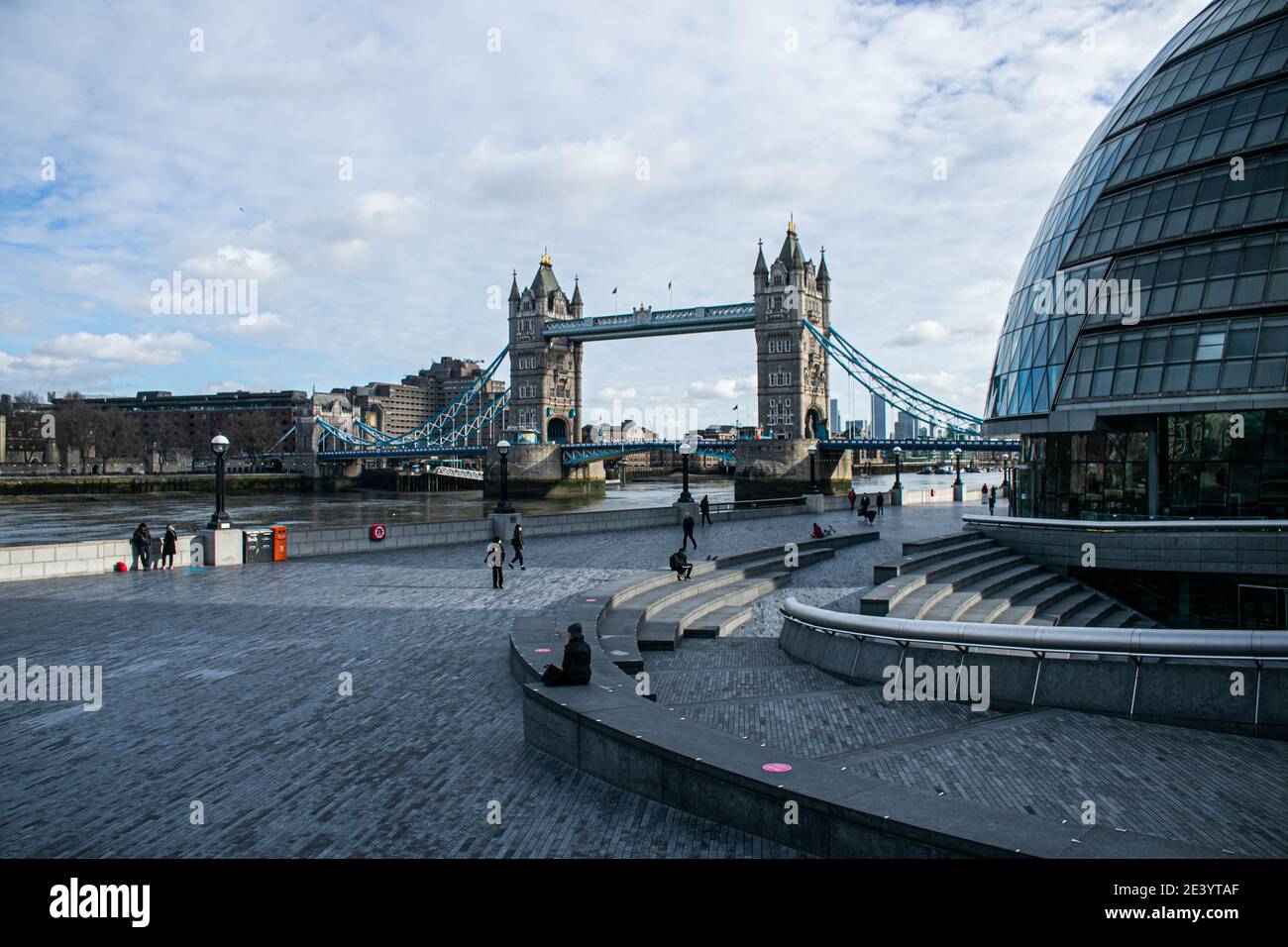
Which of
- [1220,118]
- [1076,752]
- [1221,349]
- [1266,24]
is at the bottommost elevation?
[1076,752]

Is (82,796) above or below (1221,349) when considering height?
below

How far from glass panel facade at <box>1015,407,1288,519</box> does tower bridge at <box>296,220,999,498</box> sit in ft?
155

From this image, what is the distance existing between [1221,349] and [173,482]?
10420 centimetres

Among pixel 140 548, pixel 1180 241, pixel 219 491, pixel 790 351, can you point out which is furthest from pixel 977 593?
pixel 790 351

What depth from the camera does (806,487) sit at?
86.0 m

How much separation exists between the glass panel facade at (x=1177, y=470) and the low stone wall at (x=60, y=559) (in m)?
25.0

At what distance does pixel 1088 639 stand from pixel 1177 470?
1574 centimetres

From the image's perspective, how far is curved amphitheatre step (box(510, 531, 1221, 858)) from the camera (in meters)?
5.19

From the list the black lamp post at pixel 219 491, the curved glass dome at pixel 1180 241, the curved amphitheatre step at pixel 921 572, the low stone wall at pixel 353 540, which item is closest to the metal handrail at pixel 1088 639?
the curved amphitheatre step at pixel 921 572

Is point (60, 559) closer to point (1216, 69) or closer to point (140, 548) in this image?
point (140, 548)

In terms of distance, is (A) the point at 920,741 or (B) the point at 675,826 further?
(A) the point at 920,741
